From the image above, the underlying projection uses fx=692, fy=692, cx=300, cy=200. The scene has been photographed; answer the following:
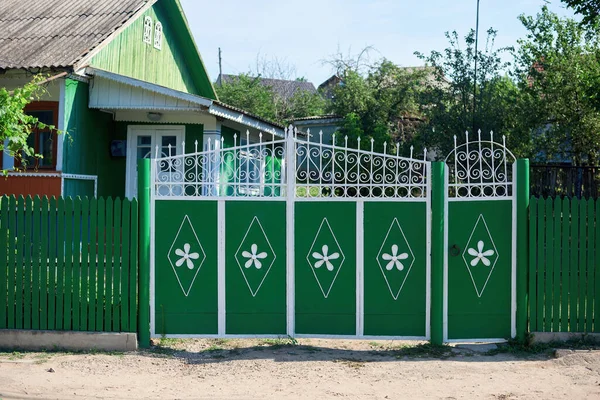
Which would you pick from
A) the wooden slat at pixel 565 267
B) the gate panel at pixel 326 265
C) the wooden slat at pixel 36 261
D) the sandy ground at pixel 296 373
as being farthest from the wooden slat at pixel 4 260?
the wooden slat at pixel 565 267

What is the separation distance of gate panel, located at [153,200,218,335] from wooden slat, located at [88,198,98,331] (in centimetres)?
64

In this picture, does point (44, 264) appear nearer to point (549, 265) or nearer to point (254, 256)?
point (254, 256)

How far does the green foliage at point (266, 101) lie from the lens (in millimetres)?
33688

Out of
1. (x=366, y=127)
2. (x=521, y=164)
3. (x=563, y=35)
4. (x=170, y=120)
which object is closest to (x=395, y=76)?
(x=366, y=127)

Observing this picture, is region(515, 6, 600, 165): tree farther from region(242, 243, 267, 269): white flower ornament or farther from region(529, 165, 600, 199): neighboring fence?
region(242, 243, 267, 269): white flower ornament

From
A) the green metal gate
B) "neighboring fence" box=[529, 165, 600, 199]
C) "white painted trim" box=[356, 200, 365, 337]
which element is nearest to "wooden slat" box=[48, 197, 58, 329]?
the green metal gate

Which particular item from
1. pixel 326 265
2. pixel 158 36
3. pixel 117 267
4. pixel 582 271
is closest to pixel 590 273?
Result: pixel 582 271

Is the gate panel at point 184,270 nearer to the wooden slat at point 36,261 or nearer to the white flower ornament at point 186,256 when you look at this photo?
the white flower ornament at point 186,256

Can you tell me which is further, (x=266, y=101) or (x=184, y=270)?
(x=266, y=101)

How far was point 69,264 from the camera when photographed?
7.61 m

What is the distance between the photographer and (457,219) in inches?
298

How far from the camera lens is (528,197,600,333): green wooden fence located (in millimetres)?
7508

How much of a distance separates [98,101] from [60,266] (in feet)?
20.5

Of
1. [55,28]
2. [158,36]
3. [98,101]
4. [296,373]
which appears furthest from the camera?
[158,36]
